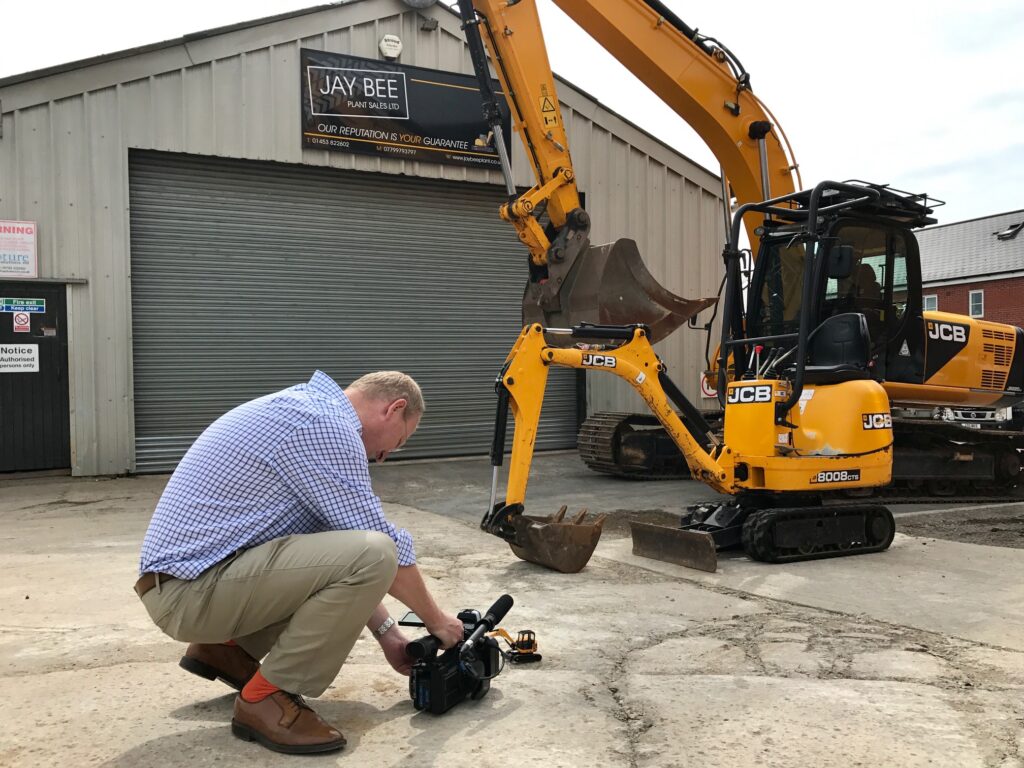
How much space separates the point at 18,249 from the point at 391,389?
343 inches

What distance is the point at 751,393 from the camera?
617 centimetres

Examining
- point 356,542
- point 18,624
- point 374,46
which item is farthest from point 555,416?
point 356,542

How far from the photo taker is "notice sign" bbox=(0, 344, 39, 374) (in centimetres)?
994

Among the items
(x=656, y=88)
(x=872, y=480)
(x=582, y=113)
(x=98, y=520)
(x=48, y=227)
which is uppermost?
(x=582, y=113)

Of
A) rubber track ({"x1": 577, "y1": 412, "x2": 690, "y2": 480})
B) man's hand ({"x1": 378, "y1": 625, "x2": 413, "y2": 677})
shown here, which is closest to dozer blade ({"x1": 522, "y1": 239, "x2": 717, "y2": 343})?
rubber track ({"x1": 577, "y1": 412, "x2": 690, "y2": 480})

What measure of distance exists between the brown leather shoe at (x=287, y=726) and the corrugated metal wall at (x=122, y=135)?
8433 millimetres

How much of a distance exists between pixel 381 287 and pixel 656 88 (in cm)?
497

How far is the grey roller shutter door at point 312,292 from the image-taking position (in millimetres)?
10766

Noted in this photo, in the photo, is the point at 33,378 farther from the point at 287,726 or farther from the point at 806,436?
the point at 287,726

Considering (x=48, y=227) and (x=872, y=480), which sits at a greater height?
(x=48, y=227)

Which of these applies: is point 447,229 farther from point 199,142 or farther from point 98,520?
point 98,520

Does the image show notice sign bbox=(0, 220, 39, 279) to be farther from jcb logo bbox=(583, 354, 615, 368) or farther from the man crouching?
the man crouching

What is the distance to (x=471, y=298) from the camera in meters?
12.8

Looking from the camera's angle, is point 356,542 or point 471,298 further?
point 471,298
